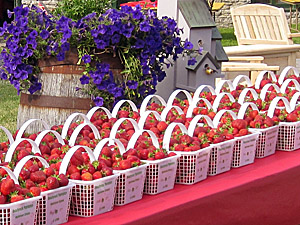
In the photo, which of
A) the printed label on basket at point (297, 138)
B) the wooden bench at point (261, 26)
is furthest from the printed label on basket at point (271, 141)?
the wooden bench at point (261, 26)

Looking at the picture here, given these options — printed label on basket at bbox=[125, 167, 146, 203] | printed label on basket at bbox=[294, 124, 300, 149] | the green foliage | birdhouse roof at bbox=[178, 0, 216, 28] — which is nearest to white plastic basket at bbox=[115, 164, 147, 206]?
printed label on basket at bbox=[125, 167, 146, 203]

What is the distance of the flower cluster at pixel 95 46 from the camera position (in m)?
3.61

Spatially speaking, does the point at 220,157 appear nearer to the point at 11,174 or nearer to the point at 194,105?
the point at 194,105

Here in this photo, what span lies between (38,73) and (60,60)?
199 mm

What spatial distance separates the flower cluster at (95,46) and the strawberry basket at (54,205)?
1672 millimetres

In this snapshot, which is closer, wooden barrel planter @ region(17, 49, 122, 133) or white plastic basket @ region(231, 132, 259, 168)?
white plastic basket @ region(231, 132, 259, 168)

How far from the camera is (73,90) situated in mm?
3748

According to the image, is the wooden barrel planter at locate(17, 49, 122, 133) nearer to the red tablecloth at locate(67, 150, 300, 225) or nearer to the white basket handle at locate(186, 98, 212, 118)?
the white basket handle at locate(186, 98, 212, 118)

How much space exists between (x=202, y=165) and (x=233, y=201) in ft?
0.56

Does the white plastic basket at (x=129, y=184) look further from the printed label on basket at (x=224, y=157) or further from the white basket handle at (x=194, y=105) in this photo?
the white basket handle at (x=194, y=105)

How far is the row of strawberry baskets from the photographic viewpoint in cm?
198

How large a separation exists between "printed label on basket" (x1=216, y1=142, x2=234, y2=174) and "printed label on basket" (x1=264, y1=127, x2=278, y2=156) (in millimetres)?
288

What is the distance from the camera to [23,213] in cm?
185

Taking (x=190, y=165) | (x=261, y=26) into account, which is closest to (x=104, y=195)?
(x=190, y=165)
